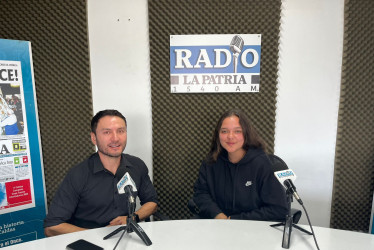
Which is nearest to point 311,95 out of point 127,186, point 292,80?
point 292,80

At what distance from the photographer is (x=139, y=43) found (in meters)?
2.41

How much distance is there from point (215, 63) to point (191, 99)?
41cm

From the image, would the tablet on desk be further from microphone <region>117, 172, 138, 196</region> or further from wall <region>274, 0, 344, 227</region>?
wall <region>274, 0, 344, 227</region>

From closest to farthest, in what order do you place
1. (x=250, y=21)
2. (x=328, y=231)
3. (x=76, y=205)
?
(x=328, y=231) → (x=76, y=205) → (x=250, y=21)

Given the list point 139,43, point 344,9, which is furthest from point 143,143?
point 344,9

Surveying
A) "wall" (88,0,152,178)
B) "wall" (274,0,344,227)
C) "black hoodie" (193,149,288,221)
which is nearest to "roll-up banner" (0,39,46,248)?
"wall" (88,0,152,178)

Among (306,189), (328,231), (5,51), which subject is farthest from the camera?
(306,189)

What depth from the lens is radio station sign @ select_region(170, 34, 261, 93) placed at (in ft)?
7.68

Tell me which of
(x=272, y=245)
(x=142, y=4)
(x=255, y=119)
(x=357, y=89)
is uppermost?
(x=142, y=4)

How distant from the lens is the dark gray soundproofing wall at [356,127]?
7.50 ft

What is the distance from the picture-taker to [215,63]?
2.38 meters

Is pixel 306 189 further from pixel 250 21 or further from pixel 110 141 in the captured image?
pixel 110 141

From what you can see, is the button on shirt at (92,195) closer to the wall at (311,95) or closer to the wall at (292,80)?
the wall at (292,80)

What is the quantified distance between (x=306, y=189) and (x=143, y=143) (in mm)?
1718
